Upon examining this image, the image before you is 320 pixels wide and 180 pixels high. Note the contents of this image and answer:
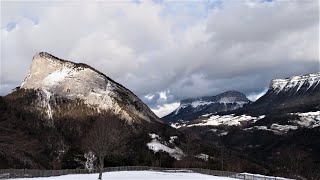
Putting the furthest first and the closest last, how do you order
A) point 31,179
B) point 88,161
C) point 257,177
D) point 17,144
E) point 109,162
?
point 88,161 → point 109,162 → point 257,177 → point 31,179 → point 17,144

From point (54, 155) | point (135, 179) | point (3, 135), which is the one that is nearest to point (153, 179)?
point (135, 179)

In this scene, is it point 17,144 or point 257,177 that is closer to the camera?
point 17,144

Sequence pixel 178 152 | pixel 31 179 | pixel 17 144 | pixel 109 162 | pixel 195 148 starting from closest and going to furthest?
pixel 17 144 → pixel 31 179 → pixel 109 162 → pixel 195 148 → pixel 178 152

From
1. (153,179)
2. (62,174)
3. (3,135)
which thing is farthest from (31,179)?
(3,135)

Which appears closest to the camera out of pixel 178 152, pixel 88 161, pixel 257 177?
pixel 257 177

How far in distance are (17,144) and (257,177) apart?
44.6 metres

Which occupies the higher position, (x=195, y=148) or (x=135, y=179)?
(x=195, y=148)

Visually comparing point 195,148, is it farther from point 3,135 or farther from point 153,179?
point 3,135

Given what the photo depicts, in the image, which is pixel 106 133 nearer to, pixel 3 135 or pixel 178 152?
pixel 3 135

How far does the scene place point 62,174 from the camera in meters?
75.7

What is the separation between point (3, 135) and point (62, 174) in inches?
1716

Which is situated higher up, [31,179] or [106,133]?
[106,133]

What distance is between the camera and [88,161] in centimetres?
11162

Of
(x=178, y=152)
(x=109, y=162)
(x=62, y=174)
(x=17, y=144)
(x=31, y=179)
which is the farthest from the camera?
(x=178, y=152)
